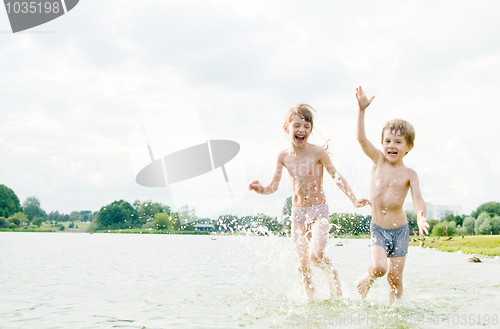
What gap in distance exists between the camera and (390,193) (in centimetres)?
541

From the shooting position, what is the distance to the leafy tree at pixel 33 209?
114 meters

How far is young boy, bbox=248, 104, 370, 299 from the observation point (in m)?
5.94

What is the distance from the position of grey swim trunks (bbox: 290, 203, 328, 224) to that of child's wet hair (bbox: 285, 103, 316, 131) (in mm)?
1287

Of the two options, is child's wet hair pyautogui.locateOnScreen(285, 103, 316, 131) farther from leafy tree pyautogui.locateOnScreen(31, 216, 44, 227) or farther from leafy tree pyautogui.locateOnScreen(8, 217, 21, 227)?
leafy tree pyautogui.locateOnScreen(31, 216, 44, 227)

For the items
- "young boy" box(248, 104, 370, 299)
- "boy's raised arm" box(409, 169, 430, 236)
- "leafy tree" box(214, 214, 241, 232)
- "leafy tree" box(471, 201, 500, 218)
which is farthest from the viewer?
"leafy tree" box(471, 201, 500, 218)

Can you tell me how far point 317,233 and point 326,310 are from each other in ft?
3.67

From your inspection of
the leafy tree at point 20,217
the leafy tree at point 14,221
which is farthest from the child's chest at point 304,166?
the leafy tree at point 20,217

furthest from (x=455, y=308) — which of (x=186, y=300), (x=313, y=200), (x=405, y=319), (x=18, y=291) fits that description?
(x=18, y=291)

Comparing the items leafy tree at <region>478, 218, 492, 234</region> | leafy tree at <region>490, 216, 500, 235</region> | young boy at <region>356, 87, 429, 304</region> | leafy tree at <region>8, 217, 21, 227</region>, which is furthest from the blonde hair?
leafy tree at <region>8, 217, 21, 227</region>

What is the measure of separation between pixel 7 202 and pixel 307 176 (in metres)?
110

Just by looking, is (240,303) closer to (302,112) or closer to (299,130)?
(299,130)

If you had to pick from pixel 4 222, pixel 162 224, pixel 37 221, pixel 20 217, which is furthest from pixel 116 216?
pixel 37 221

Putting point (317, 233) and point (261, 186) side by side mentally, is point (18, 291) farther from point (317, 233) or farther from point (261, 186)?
point (317, 233)

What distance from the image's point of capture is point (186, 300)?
20.2 feet
